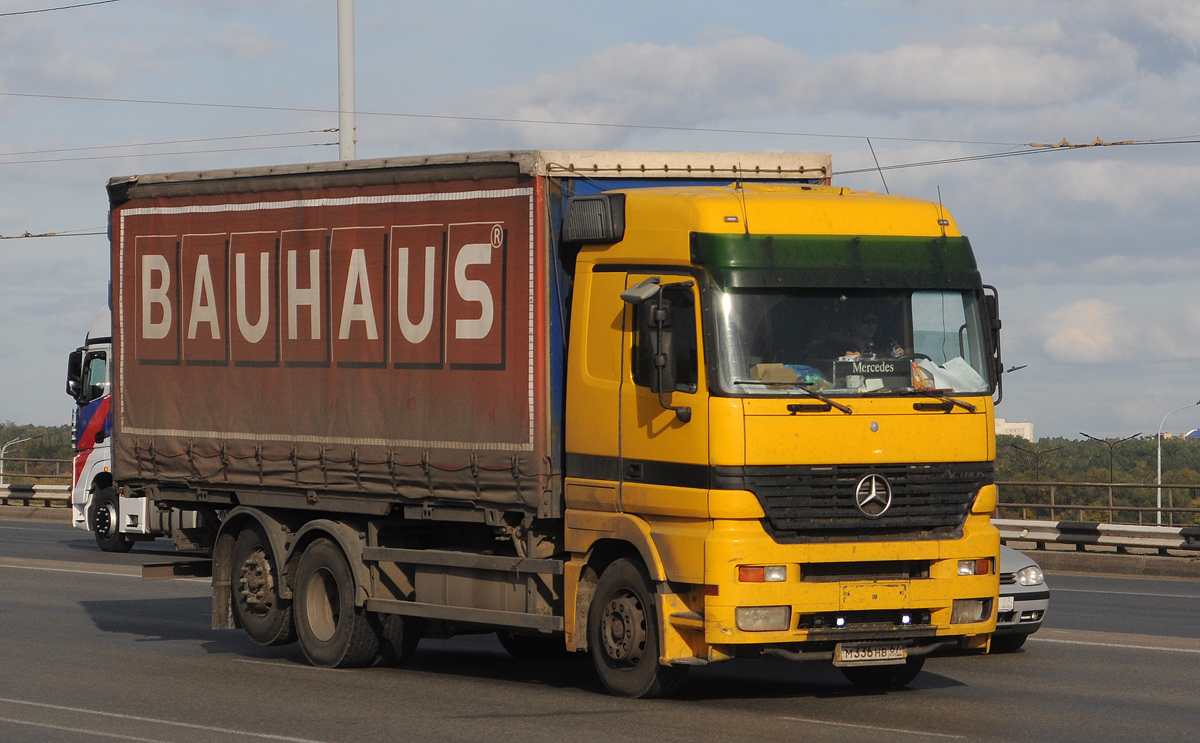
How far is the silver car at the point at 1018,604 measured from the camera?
13273 mm

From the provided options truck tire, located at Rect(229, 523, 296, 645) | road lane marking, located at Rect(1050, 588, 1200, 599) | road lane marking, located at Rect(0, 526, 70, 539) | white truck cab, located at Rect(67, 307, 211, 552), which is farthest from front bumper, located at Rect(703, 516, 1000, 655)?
road lane marking, located at Rect(0, 526, 70, 539)

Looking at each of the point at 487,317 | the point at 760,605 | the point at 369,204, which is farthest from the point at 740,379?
the point at 369,204

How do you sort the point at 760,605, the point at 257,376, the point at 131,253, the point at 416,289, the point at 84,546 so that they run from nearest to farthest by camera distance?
the point at 760,605 → the point at 416,289 → the point at 257,376 → the point at 131,253 → the point at 84,546

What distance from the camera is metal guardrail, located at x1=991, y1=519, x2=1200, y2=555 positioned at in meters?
24.4

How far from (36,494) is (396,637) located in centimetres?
3106

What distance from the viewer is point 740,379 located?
9992mm

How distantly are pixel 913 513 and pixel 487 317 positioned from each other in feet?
10.8

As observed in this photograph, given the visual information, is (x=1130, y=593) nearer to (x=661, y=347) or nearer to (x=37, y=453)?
(x=661, y=347)

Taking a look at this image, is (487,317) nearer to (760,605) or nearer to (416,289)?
(416,289)

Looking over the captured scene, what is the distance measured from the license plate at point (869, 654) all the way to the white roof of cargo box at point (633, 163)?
3.59 meters

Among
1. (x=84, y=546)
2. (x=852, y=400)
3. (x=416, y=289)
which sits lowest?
(x=84, y=546)

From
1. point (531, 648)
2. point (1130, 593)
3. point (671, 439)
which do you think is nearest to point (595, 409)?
point (671, 439)

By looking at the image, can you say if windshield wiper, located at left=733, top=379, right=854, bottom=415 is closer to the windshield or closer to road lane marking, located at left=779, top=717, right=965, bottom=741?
the windshield

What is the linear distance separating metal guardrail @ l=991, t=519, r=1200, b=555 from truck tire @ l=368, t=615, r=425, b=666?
13.9 meters
